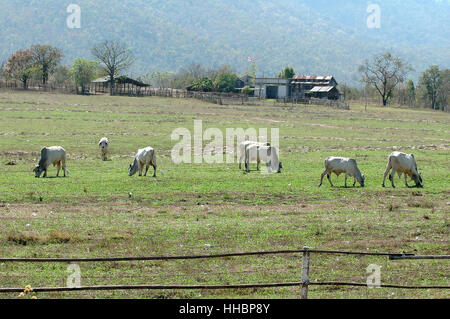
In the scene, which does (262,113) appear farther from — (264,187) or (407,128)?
(264,187)

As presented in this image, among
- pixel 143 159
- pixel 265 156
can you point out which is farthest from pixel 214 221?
pixel 265 156

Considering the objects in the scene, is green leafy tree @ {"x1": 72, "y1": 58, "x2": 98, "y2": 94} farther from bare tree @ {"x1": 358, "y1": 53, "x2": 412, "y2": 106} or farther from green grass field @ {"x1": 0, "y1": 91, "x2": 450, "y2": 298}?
green grass field @ {"x1": 0, "y1": 91, "x2": 450, "y2": 298}

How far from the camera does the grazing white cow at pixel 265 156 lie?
2987cm

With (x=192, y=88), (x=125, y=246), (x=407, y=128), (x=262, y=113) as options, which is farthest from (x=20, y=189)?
(x=192, y=88)

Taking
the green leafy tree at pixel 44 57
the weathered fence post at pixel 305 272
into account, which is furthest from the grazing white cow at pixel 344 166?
the green leafy tree at pixel 44 57

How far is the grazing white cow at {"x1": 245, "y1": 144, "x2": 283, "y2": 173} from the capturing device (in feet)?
98.0

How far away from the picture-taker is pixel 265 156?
3030 cm

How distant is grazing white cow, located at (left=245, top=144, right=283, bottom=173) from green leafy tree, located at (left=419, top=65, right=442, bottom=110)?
370 ft

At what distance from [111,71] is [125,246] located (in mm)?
113725

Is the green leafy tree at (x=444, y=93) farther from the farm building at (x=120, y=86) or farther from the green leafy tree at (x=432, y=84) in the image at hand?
the farm building at (x=120, y=86)

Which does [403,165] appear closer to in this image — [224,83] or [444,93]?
[224,83]

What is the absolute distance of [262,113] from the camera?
79.6 m

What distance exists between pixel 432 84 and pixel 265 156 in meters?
117

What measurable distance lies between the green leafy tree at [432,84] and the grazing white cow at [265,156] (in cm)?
11265
